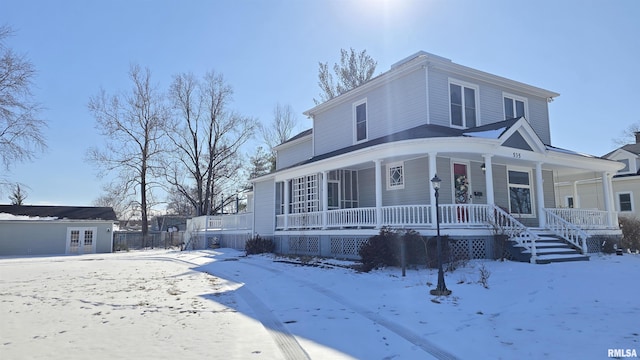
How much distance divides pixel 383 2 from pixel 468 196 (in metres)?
8.22

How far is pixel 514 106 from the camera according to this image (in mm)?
17656

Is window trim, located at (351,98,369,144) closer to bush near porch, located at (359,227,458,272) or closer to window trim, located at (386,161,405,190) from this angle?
window trim, located at (386,161,405,190)

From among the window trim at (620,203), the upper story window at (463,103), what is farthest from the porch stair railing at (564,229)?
the window trim at (620,203)

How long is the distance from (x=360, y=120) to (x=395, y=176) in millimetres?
3619

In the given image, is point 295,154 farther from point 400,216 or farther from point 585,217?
point 585,217

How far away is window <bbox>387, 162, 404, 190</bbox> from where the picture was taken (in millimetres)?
15281

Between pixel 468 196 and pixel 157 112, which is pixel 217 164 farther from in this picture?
pixel 468 196

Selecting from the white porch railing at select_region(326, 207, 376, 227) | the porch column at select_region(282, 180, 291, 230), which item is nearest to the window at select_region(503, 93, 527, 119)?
the white porch railing at select_region(326, 207, 376, 227)

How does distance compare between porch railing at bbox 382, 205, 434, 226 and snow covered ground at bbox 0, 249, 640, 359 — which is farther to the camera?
porch railing at bbox 382, 205, 434, 226

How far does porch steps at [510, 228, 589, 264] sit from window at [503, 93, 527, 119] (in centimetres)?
630

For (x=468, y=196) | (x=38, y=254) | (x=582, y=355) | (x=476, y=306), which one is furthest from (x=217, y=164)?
(x=582, y=355)

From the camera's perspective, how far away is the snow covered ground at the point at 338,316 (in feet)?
17.2

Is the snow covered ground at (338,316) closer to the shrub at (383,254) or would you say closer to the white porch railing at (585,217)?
the shrub at (383,254)

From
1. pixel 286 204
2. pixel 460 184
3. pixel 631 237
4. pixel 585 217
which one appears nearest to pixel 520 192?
pixel 585 217
